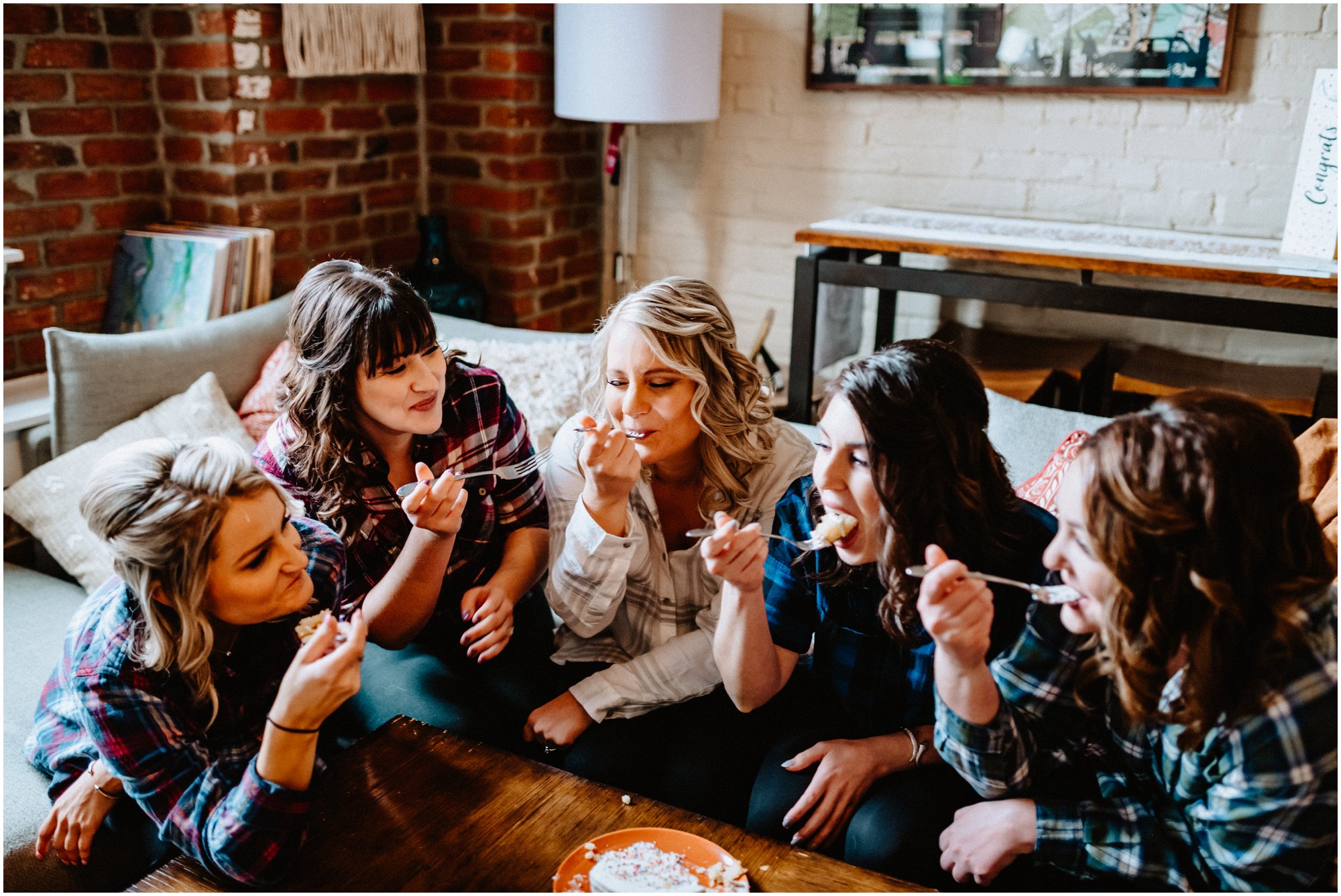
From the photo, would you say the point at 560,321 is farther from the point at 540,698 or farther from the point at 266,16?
the point at 540,698

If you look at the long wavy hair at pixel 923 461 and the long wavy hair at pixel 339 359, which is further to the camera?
the long wavy hair at pixel 339 359

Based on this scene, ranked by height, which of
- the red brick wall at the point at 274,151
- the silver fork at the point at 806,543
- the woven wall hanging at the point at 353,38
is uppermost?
the woven wall hanging at the point at 353,38

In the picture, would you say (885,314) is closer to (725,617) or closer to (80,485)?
(725,617)

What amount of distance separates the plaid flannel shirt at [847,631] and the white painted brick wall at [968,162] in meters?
1.56

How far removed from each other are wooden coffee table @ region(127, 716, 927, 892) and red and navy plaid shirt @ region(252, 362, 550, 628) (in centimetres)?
42

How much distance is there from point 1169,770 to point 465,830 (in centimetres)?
78

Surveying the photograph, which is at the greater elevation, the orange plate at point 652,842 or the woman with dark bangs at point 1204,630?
the woman with dark bangs at point 1204,630

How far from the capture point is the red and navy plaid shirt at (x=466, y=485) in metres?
1.67

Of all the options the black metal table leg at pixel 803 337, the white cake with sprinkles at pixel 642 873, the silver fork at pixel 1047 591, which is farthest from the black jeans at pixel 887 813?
the black metal table leg at pixel 803 337

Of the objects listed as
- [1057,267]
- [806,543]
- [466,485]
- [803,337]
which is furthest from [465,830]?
[1057,267]

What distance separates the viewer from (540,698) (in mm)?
1675

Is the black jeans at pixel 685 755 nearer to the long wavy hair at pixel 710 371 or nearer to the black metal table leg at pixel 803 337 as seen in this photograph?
the long wavy hair at pixel 710 371

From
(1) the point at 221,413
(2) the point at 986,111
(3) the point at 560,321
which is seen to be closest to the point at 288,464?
(1) the point at 221,413

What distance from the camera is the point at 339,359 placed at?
1.55 meters
